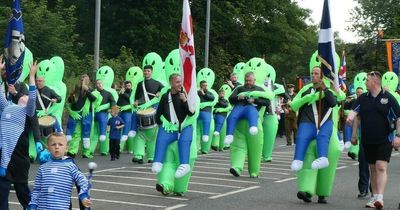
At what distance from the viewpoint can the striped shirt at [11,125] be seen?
1027 centimetres

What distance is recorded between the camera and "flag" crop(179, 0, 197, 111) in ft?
46.2

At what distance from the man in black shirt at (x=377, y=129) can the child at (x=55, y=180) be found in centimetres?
571

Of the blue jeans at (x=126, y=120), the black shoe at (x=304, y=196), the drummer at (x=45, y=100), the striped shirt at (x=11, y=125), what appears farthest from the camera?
the blue jeans at (x=126, y=120)

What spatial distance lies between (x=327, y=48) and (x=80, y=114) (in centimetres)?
858

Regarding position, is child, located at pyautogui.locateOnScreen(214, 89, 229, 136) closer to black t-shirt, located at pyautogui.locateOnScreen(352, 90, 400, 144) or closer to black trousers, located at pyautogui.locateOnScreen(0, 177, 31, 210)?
black t-shirt, located at pyautogui.locateOnScreen(352, 90, 400, 144)

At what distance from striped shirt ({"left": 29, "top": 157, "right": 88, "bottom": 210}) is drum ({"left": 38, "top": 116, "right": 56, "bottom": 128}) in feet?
31.2

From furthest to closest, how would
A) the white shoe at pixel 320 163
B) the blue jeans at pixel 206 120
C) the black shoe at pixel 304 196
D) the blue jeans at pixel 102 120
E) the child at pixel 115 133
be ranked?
the blue jeans at pixel 206 120, the blue jeans at pixel 102 120, the child at pixel 115 133, the black shoe at pixel 304 196, the white shoe at pixel 320 163

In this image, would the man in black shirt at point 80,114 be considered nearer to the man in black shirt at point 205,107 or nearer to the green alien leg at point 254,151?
the man in black shirt at point 205,107

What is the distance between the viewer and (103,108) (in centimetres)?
2177

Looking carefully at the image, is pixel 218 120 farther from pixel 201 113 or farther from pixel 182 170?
pixel 182 170

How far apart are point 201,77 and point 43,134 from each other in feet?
22.2

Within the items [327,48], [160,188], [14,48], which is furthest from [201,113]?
[14,48]

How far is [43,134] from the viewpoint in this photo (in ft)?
58.1

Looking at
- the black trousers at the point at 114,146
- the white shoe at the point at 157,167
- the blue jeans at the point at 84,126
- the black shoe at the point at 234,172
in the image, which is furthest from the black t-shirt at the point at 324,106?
the blue jeans at the point at 84,126
